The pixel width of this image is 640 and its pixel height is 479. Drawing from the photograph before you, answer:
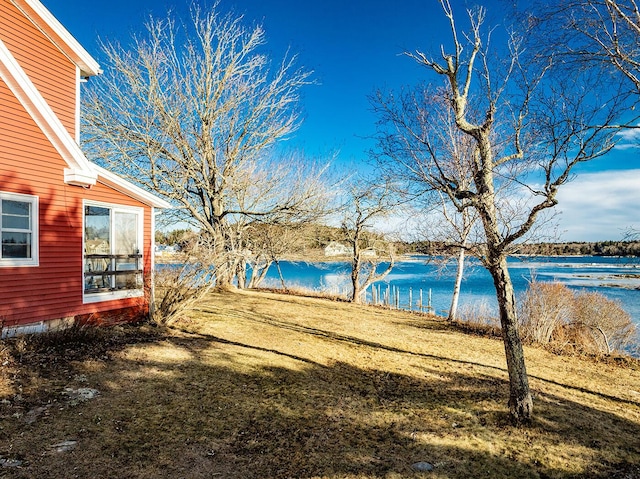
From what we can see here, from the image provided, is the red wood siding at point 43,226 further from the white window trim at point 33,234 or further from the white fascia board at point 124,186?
the white fascia board at point 124,186

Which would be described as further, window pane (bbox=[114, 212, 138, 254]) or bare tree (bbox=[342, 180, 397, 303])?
bare tree (bbox=[342, 180, 397, 303])

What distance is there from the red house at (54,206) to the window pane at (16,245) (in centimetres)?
2

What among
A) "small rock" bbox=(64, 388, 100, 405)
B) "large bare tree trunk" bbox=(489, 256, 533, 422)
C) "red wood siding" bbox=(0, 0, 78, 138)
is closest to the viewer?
"small rock" bbox=(64, 388, 100, 405)

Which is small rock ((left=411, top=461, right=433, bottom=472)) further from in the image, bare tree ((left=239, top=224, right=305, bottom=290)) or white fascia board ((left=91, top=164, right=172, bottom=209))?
bare tree ((left=239, top=224, right=305, bottom=290))

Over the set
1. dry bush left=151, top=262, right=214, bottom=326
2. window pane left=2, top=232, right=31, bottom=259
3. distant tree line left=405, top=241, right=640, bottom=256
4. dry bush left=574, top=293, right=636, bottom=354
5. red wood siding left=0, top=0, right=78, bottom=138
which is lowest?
dry bush left=574, top=293, right=636, bottom=354

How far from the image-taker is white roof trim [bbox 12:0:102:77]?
8859 millimetres

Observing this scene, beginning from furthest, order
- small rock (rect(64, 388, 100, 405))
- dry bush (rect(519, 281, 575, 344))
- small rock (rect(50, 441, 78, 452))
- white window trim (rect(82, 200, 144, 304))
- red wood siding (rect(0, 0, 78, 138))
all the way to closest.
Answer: dry bush (rect(519, 281, 575, 344)) < white window trim (rect(82, 200, 144, 304)) < red wood siding (rect(0, 0, 78, 138)) < small rock (rect(64, 388, 100, 405)) < small rock (rect(50, 441, 78, 452))

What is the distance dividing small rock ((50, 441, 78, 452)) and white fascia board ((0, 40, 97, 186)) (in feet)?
19.2

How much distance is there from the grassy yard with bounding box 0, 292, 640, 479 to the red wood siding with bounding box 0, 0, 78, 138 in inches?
226

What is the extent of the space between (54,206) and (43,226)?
1.62 feet

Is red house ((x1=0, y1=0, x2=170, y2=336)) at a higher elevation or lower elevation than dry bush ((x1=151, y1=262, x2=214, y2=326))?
higher

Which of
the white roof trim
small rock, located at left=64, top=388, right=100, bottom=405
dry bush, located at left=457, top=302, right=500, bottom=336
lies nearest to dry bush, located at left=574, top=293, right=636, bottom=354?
dry bush, located at left=457, top=302, right=500, bottom=336

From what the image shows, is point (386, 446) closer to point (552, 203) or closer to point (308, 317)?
point (552, 203)

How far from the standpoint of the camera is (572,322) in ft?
45.4
